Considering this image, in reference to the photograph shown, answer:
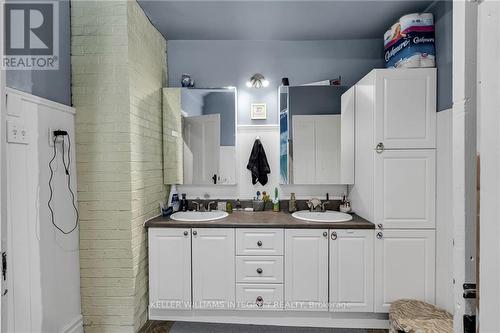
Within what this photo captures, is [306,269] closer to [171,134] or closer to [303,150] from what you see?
[303,150]

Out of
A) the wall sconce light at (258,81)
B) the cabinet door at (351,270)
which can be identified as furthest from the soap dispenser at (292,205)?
the wall sconce light at (258,81)

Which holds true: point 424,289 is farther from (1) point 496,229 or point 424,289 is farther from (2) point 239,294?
(1) point 496,229

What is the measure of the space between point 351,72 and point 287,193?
134 centimetres

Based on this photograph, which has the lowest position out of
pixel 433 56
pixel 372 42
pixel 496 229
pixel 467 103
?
pixel 496 229

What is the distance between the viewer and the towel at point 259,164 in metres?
2.72

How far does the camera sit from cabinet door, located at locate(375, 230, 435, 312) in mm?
2080

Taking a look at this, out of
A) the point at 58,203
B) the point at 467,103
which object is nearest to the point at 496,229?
the point at 467,103

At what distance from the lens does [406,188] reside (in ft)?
6.84

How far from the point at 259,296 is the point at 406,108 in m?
1.85

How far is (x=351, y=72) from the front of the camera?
2.71 m

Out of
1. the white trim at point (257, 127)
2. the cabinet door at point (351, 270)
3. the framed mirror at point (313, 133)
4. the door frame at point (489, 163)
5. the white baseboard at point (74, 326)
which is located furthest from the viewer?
the white trim at point (257, 127)

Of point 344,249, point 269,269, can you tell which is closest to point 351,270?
point 344,249

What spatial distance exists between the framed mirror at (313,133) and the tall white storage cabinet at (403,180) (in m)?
0.50

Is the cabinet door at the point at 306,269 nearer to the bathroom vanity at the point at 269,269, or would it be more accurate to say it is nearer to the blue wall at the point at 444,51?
the bathroom vanity at the point at 269,269
